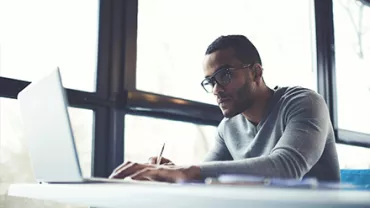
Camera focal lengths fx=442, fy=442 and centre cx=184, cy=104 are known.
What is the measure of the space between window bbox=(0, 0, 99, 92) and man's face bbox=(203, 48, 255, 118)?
0.52m

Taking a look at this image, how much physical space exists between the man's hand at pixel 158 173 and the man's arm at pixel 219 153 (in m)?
0.79

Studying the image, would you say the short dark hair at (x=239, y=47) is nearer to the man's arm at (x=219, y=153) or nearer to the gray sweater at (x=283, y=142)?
the gray sweater at (x=283, y=142)

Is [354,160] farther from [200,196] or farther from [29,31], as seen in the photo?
[200,196]

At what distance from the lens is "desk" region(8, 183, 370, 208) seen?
0.44 meters

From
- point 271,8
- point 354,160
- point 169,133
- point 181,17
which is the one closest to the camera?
point 169,133

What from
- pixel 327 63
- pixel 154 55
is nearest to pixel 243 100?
pixel 154 55

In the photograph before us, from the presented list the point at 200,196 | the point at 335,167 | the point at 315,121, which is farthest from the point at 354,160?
the point at 200,196

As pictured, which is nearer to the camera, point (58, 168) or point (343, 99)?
point (58, 168)

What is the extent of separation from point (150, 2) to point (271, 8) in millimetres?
944

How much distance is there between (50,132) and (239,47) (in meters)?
0.95

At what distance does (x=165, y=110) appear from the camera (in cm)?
201

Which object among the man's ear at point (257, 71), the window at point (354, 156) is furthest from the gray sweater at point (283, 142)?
the window at point (354, 156)

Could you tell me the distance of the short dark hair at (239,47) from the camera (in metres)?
1.75

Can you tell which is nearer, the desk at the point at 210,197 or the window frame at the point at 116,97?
the desk at the point at 210,197
